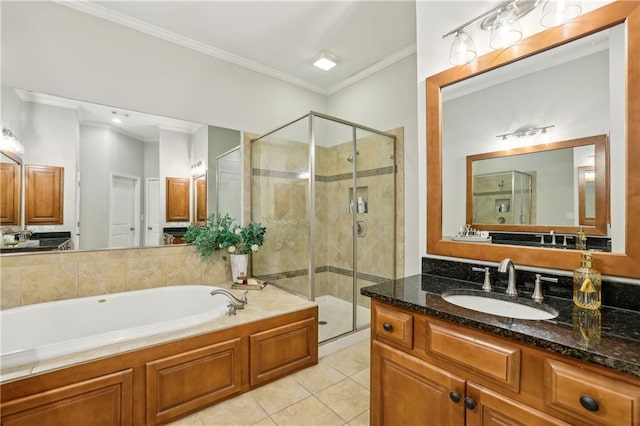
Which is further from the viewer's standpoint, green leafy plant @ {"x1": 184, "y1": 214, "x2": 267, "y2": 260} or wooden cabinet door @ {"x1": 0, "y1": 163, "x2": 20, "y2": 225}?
green leafy plant @ {"x1": 184, "y1": 214, "x2": 267, "y2": 260}

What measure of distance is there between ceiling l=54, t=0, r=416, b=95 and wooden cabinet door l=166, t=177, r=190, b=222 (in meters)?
1.31

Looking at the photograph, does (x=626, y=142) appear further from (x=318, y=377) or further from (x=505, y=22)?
(x=318, y=377)

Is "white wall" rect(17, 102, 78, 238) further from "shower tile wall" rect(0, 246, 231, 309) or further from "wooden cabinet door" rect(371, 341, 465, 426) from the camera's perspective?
"wooden cabinet door" rect(371, 341, 465, 426)

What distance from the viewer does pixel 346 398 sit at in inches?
77.2

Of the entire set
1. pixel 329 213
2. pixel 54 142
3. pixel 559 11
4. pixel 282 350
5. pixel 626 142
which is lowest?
pixel 282 350

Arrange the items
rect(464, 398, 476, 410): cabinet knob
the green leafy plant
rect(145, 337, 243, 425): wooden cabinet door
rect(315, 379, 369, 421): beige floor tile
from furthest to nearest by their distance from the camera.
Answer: the green leafy plant, rect(315, 379, 369, 421): beige floor tile, rect(145, 337, 243, 425): wooden cabinet door, rect(464, 398, 476, 410): cabinet knob

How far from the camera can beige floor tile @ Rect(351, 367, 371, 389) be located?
2.12 meters

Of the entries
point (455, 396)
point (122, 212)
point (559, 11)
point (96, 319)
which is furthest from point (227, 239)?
point (559, 11)

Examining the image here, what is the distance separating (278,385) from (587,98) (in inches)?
98.0

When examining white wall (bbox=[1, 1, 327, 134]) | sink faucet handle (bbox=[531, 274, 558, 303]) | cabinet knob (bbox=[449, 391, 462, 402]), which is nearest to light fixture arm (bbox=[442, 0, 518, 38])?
sink faucet handle (bbox=[531, 274, 558, 303])

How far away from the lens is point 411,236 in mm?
2910

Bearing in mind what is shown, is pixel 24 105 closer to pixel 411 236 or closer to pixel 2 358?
pixel 2 358

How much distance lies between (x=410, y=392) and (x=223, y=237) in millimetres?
2119

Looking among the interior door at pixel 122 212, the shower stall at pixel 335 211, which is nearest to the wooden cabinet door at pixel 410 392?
the shower stall at pixel 335 211
